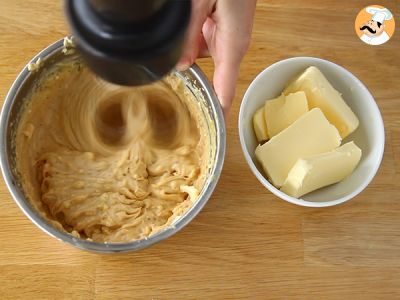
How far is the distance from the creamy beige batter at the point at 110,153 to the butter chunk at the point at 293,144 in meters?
0.12

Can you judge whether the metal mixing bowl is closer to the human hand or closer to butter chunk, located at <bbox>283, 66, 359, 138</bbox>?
the human hand

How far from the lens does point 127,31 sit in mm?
326

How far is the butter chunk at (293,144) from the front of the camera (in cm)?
95

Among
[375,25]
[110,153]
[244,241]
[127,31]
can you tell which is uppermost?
[127,31]

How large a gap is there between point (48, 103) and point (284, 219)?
487mm

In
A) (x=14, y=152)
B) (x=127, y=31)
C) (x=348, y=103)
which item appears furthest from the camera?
(x=348, y=103)

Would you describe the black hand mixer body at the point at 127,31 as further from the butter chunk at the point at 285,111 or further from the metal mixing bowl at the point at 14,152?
the butter chunk at the point at 285,111

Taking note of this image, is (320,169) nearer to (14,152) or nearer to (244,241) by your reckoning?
(244,241)

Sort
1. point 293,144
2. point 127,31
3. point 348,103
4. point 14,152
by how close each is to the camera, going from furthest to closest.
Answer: point 348,103 → point 293,144 → point 14,152 → point 127,31

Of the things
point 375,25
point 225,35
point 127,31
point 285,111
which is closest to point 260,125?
point 285,111

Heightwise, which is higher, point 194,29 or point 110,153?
point 194,29

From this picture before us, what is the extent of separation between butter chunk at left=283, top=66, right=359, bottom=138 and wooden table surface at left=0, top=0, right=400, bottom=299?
0.12 m

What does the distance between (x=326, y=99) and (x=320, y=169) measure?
14cm

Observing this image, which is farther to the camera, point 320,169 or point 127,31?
point 320,169
